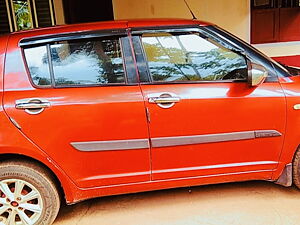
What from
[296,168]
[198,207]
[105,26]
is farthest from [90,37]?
[296,168]

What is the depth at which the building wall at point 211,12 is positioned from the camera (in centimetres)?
612

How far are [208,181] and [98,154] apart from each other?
3.20ft

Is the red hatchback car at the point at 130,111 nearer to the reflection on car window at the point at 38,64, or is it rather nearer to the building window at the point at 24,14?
the reflection on car window at the point at 38,64

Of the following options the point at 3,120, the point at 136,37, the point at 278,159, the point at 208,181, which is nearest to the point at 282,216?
the point at 278,159

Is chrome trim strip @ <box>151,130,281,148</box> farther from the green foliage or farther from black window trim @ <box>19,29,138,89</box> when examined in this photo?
the green foliage

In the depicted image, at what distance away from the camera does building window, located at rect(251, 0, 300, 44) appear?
6.07m

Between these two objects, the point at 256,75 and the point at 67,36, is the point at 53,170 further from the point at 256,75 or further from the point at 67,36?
the point at 256,75

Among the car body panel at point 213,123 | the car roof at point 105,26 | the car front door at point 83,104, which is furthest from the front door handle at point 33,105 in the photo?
the car body panel at point 213,123

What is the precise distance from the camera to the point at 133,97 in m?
2.45

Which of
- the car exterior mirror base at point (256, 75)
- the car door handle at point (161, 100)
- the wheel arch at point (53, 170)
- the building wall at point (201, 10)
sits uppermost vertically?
the building wall at point (201, 10)

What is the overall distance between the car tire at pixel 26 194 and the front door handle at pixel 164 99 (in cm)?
102

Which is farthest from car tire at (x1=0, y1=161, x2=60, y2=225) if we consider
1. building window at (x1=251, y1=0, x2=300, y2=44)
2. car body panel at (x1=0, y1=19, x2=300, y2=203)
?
building window at (x1=251, y1=0, x2=300, y2=44)

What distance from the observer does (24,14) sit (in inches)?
233

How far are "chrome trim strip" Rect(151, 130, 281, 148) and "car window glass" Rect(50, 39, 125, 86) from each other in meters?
0.58
